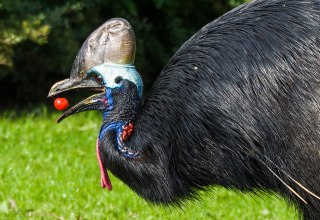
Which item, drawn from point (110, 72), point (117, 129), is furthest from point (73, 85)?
point (117, 129)

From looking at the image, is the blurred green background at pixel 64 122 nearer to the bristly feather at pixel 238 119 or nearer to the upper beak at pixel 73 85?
the bristly feather at pixel 238 119

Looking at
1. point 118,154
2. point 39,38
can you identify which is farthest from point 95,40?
point 39,38

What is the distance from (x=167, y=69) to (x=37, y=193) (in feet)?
6.23

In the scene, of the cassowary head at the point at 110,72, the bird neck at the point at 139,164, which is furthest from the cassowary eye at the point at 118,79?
the bird neck at the point at 139,164

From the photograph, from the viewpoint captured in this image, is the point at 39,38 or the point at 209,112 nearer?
the point at 209,112

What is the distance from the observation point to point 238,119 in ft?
13.3

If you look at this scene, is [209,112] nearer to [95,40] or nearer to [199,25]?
[95,40]

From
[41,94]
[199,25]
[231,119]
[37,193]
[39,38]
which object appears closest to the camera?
[231,119]

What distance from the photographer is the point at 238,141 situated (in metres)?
4.06

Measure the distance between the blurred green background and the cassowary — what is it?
28cm

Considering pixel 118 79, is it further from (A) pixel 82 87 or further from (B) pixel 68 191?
(B) pixel 68 191

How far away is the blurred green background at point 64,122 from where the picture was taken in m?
5.71

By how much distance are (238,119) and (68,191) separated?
217cm

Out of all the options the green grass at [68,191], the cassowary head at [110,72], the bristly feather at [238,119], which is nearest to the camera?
the bristly feather at [238,119]
